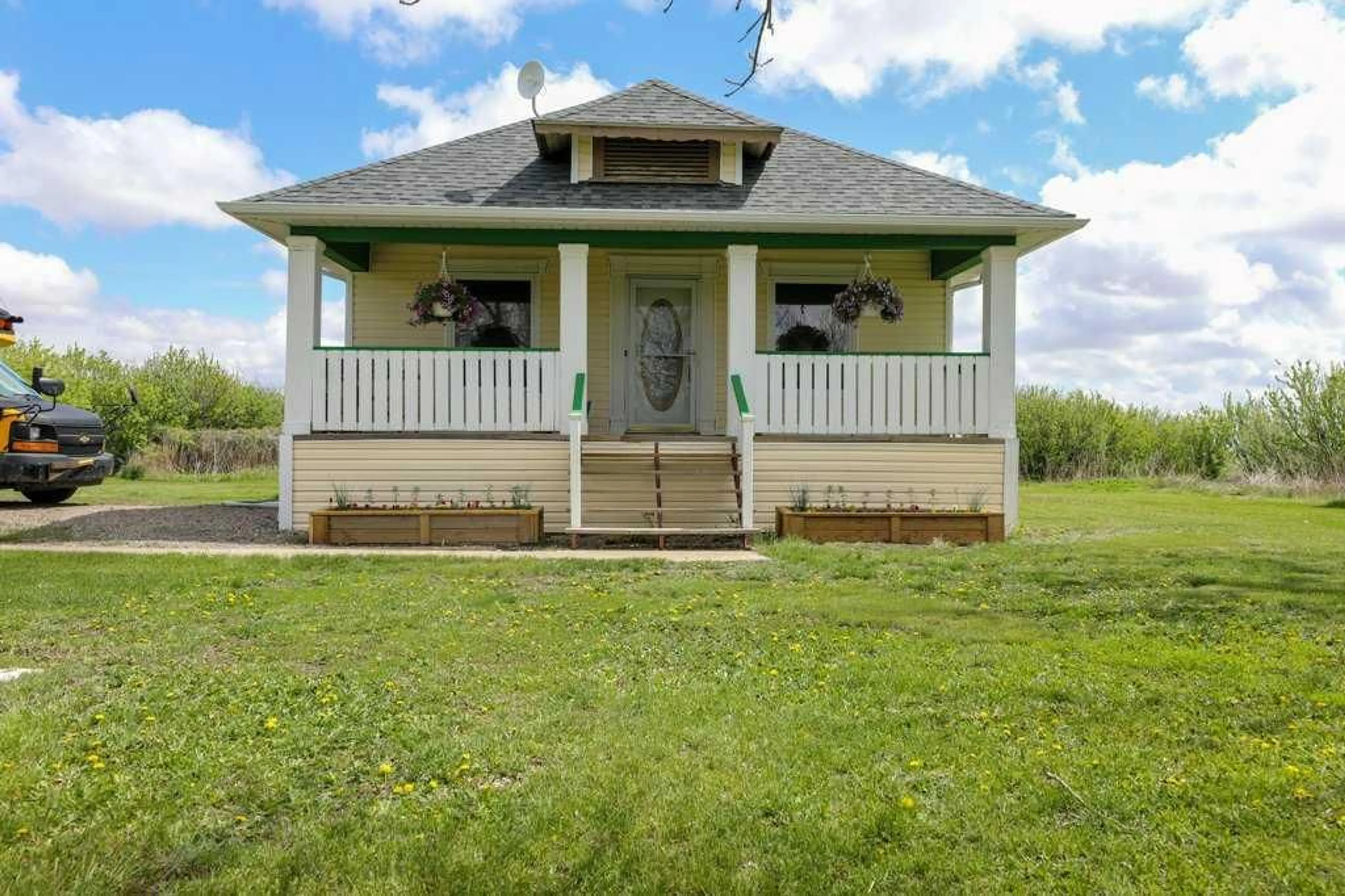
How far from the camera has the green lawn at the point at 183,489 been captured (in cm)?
1466

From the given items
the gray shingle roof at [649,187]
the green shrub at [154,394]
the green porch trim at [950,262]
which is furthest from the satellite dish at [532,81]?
the green shrub at [154,394]

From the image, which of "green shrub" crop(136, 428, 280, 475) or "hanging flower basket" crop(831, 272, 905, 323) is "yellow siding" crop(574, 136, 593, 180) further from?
"green shrub" crop(136, 428, 280, 475)

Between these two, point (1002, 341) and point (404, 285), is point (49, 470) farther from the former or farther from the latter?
point (1002, 341)

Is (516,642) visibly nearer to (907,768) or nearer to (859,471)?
(907,768)

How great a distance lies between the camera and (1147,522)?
12.4 meters

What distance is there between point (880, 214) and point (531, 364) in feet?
14.1

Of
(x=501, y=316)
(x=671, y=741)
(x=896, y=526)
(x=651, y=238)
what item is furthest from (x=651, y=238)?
(x=671, y=741)

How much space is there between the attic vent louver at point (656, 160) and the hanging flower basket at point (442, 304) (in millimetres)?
2316

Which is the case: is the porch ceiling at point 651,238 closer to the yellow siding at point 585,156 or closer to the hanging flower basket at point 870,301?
the hanging flower basket at point 870,301

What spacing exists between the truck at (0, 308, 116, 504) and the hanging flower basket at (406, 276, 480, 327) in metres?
4.59

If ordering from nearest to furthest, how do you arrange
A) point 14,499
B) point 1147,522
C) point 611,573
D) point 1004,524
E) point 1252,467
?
point 611,573, point 1004,524, point 1147,522, point 14,499, point 1252,467

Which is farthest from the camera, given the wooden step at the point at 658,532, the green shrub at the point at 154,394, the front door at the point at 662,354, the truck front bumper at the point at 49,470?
the green shrub at the point at 154,394

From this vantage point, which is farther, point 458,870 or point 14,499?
point 14,499

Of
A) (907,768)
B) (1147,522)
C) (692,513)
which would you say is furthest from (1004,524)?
(907,768)
